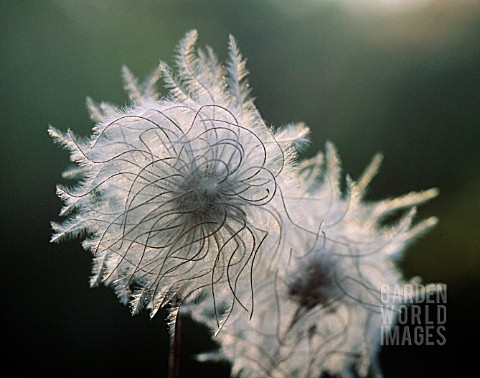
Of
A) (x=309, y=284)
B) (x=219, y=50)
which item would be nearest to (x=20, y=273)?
(x=219, y=50)

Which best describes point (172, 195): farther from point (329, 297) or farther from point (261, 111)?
point (261, 111)

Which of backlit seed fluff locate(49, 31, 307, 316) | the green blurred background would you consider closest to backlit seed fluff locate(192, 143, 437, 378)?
backlit seed fluff locate(49, 31, 307, 316)

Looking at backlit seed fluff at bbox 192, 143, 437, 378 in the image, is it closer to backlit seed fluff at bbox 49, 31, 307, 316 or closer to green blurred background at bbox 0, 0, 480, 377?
backlit seed fluff at bbox 49, 31, 307, 316

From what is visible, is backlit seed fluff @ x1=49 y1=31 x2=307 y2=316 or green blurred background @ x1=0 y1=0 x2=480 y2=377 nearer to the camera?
backlit seed fluff @ x1=49 y1=31 x2=307 y2=316

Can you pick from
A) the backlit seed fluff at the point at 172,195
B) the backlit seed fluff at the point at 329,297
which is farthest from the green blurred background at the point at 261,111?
the backlit seed fluff at the point at 172,195

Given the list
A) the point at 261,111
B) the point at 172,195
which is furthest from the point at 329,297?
the point at 261,111

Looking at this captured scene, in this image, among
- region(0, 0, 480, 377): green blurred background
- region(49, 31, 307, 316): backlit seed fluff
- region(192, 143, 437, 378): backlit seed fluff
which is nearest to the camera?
region(49, 31, 307, 316): backlit seed fluff
